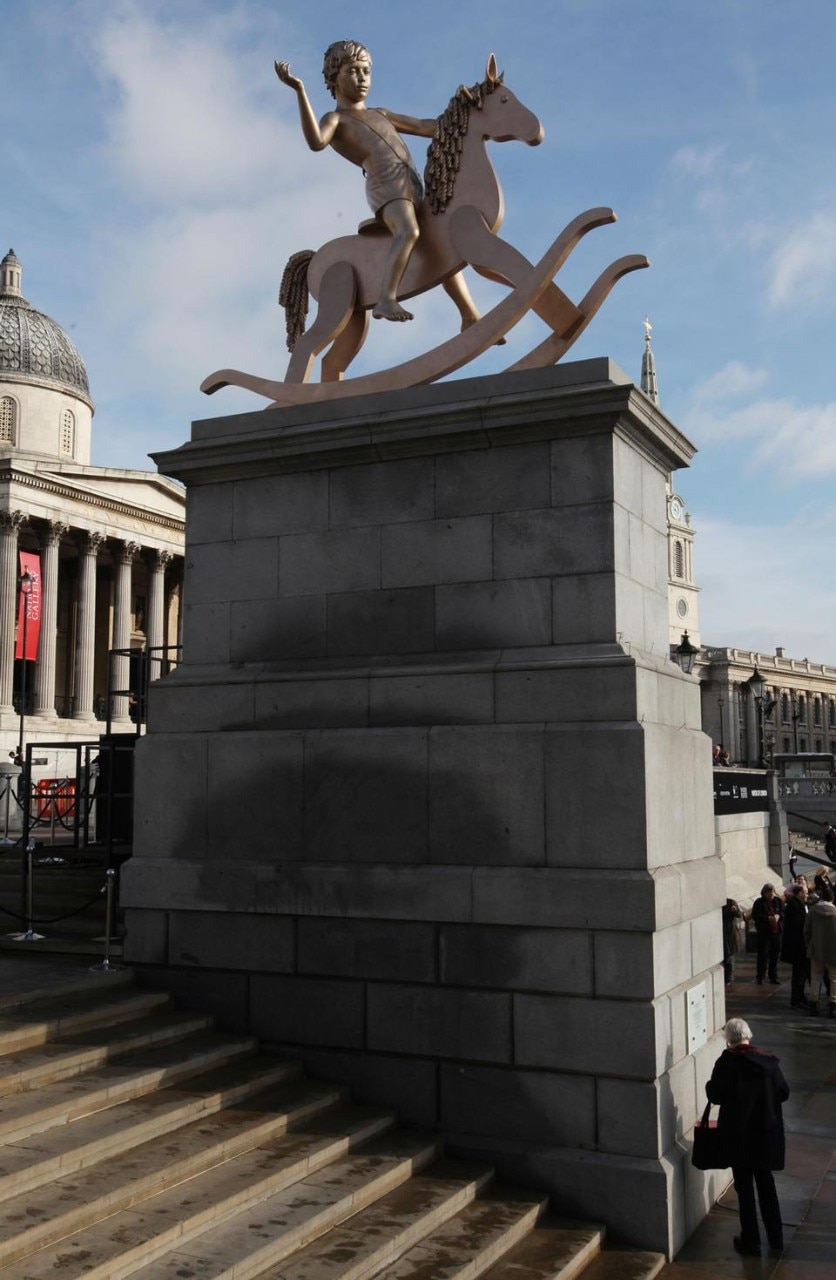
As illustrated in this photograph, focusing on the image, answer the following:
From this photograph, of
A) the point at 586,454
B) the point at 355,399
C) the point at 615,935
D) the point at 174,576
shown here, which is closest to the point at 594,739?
the point at 615,935

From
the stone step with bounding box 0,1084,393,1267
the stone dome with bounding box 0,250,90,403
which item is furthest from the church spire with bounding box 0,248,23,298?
the stone step with bounding box 0,1084,393,1267

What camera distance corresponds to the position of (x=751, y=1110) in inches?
304

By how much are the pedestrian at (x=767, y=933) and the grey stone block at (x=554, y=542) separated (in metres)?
12.5

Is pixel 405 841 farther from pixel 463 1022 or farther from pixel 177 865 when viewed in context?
pixel 177 865

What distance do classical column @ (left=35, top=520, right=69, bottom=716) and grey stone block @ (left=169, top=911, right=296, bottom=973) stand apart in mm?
48653

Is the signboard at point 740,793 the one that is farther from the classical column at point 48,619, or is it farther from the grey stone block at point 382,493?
the classical column at point 48,619

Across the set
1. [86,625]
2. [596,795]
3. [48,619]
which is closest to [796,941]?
[596,795]

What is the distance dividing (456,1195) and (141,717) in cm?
789

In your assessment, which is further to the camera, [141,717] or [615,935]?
[141,717]

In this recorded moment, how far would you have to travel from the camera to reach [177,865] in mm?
9672

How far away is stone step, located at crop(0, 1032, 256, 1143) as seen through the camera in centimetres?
699

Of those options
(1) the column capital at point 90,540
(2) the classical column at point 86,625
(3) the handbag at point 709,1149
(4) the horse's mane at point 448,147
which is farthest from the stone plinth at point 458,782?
(1) the column capital at point 90,540

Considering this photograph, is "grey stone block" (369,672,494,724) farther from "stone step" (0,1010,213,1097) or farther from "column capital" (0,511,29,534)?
"column capital" (0,511,29,534)

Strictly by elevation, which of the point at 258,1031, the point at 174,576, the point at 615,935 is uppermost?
the point at 174,576
